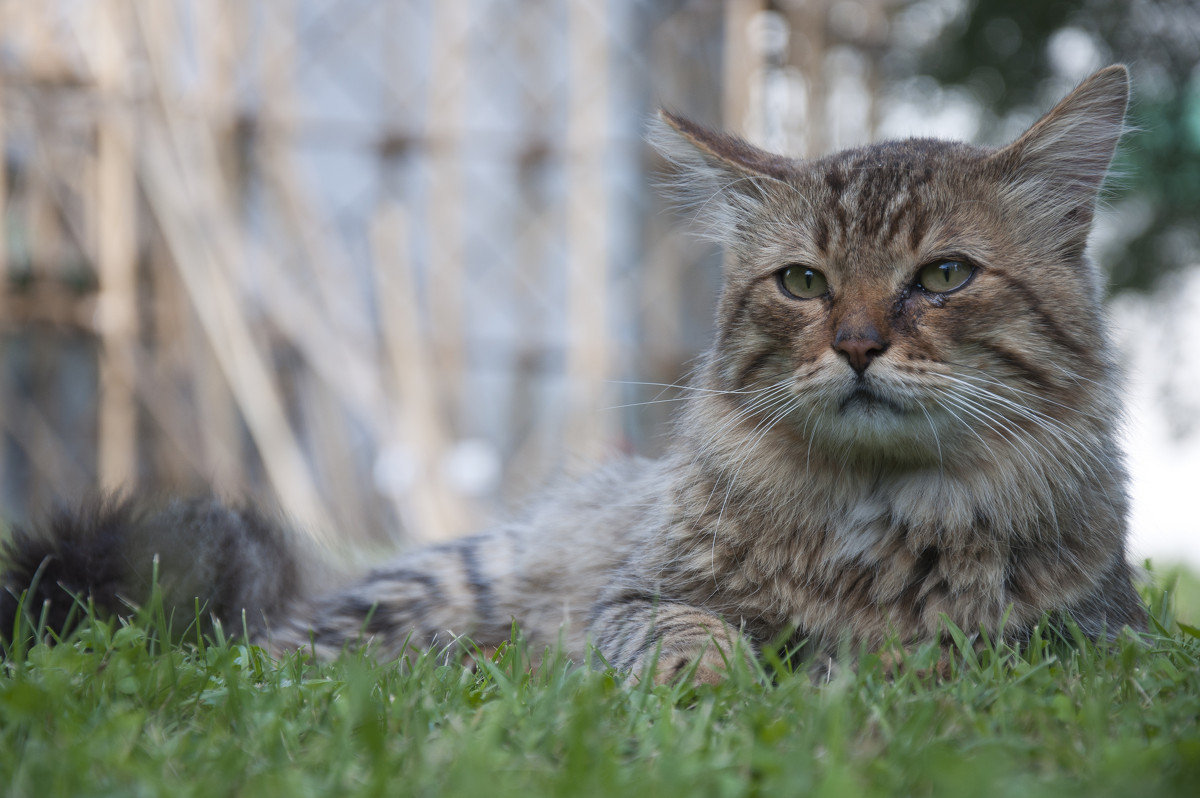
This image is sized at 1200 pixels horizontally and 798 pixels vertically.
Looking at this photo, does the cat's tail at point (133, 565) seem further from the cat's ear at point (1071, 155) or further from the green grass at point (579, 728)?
the cat's ear at point (1071, 155)

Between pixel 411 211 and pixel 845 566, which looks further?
pixel 411 211

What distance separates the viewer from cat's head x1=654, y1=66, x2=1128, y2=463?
1.72m

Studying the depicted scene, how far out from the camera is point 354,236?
7.61 m

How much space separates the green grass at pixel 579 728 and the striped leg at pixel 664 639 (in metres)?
0.09

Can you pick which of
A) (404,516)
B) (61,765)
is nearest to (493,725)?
(61,765)

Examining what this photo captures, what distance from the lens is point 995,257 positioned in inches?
71.3

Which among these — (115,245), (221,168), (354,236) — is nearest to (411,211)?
(354,236)

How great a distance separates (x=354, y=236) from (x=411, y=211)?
514 mm

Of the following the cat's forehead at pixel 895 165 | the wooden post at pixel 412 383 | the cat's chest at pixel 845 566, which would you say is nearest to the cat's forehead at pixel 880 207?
the cat's forehead at pixel 895 165

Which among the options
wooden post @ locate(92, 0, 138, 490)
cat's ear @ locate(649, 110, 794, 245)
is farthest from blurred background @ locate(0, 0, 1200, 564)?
cat's ear @ locate(649, 110, 794, 245)

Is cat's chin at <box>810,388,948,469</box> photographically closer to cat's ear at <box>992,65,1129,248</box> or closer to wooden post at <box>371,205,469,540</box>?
cat's ear at <box>992,65,1129,248</box>

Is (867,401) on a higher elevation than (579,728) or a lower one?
higher

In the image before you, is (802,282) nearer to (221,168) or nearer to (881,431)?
(881,431)

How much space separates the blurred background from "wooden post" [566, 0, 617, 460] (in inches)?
0.9
